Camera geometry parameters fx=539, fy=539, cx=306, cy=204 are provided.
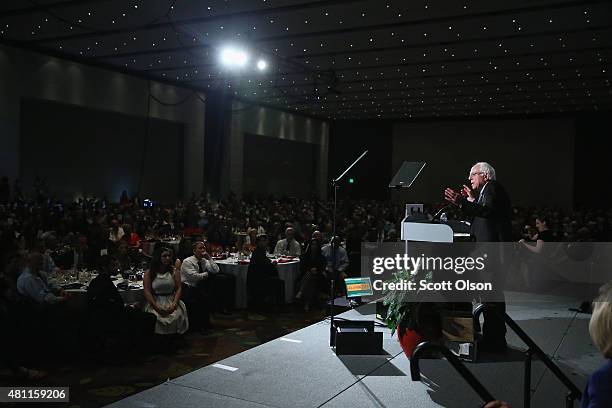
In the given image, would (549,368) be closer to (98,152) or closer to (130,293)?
(130,293)

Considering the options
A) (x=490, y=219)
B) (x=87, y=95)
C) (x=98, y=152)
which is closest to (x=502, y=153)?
(x=98, y=152)

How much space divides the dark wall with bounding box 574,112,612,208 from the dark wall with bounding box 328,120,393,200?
8489mm

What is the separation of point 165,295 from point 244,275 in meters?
2.25

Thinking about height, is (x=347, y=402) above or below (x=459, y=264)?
below

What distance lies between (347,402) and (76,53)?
13.9 meters

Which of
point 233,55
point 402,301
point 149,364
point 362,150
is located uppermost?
point 233,55

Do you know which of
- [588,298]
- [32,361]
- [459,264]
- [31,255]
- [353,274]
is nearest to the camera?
[459,264]

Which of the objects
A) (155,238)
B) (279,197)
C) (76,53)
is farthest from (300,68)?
(279,197)

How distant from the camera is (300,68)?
15.7 meters

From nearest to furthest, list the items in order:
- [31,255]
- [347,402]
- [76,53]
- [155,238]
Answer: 1. [347,402]
2. [31,255]
3. [155,238]
4. [76,53]

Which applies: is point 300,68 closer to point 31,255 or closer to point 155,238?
point 155,238

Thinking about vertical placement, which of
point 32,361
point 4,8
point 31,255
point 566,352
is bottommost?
point 32,361

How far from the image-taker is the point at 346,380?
3.88m

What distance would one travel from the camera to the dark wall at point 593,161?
22.5 meters
